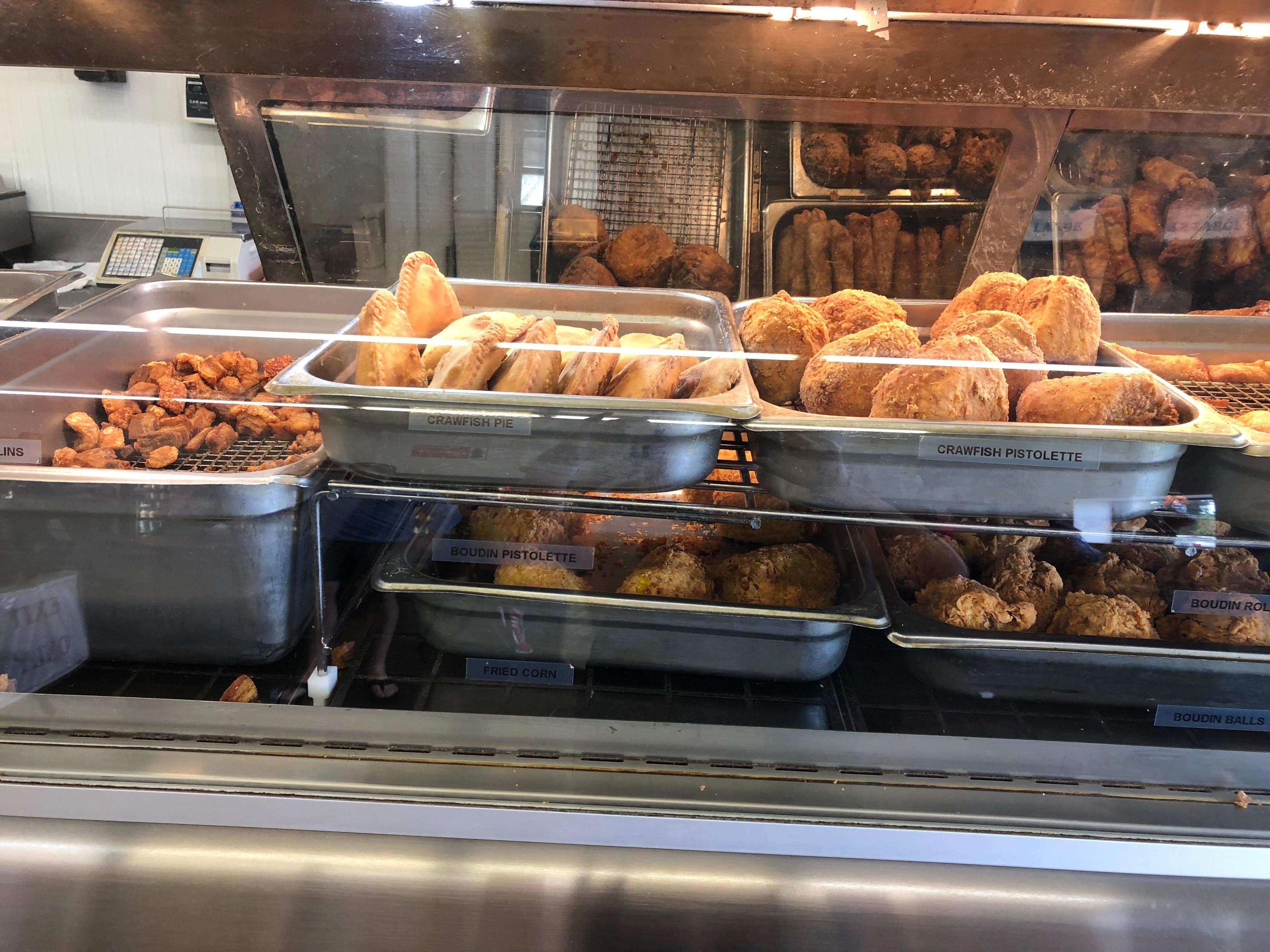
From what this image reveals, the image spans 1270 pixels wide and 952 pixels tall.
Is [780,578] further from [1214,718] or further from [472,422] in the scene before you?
[1214,718]

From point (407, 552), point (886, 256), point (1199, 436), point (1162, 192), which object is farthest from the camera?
point (886, 256)

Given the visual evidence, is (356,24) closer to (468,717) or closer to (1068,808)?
(468,717)

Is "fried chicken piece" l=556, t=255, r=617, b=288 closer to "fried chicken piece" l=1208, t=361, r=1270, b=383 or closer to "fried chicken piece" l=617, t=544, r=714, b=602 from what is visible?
"fried chicken piece" l=617, t=544, r=714, b=602

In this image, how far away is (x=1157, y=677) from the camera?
1.36 m

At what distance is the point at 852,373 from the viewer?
1.30 m

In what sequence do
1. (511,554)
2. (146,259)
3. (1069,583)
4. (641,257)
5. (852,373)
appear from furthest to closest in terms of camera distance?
1. (641,257)
2. (146,259)
3. (1069,583)
4. (511,554)
5. (852,373)

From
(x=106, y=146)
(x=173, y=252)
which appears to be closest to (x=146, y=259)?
(x=173, y=252)

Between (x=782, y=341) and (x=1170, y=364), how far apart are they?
0.78 meters

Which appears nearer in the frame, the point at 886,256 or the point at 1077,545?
the point at 1077,545

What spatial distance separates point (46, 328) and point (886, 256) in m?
1.92

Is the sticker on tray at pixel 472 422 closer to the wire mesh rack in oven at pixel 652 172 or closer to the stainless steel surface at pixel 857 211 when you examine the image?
the wire mesh rack in oven at pixel 652 172

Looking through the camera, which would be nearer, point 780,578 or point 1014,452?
point 1014,452

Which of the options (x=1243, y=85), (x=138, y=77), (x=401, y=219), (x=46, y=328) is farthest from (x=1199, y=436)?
(x=46, y=328)

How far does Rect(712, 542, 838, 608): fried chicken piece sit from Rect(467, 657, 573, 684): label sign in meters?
0.30
